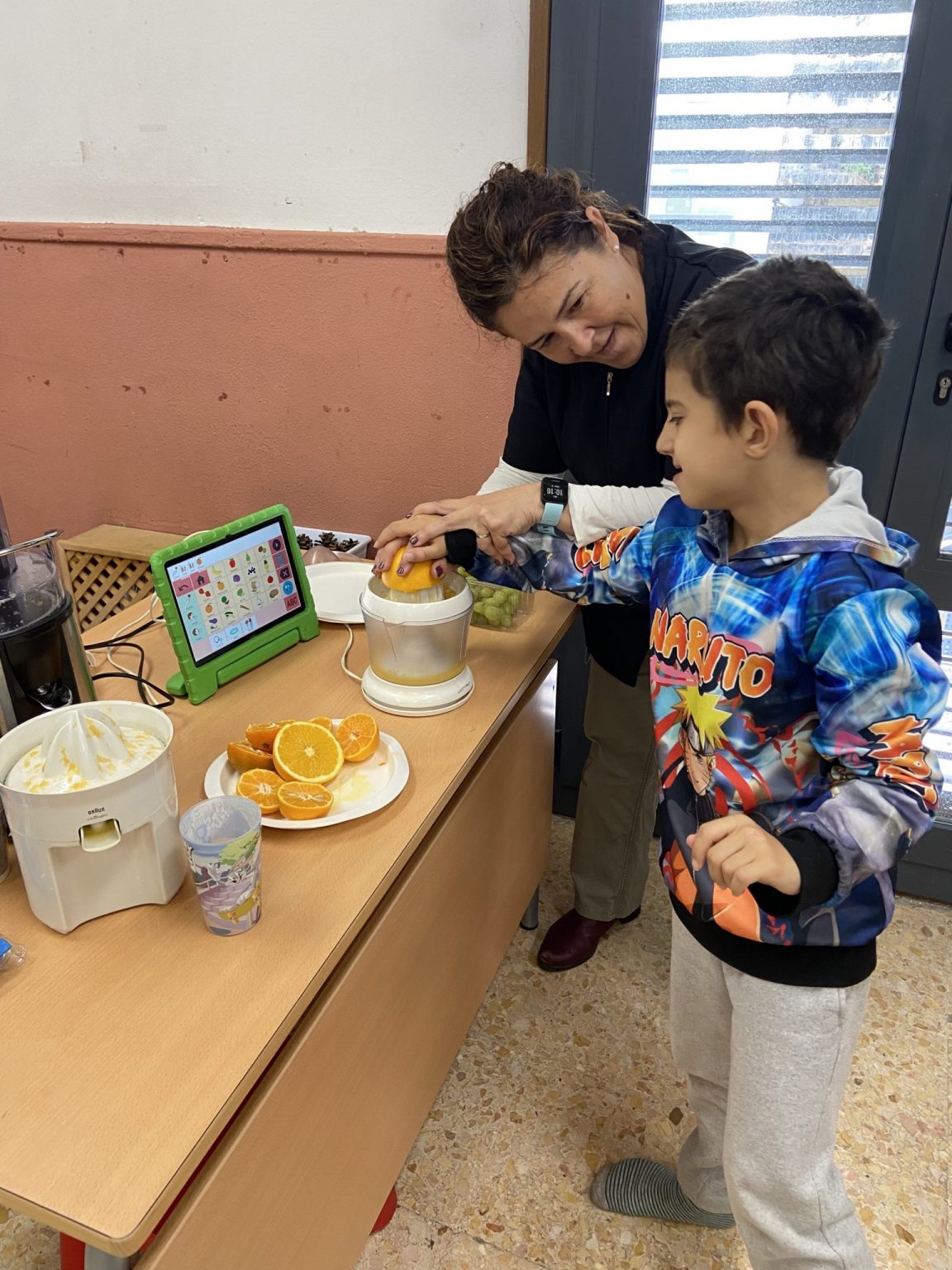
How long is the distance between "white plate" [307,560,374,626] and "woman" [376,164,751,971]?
261mm

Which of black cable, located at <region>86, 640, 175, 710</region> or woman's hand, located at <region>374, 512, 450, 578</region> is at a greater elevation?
woman's hand, located at <region>374, 512, 450, 578</region>

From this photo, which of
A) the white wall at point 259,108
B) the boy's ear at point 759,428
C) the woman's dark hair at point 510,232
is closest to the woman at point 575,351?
the woman's dark hair at point 510,232

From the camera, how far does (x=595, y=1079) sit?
1638 millimetres

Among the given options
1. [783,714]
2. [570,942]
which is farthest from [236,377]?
[783,714]

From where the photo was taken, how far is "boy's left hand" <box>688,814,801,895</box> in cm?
79

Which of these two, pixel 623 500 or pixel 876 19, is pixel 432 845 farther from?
pixel 876 19

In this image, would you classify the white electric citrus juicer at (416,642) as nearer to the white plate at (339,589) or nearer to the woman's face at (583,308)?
the white plate at (339,589)

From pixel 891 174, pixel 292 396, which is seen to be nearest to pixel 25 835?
pixel 292 396

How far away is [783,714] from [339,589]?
95 centimetres

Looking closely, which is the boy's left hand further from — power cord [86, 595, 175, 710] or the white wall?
the white wall

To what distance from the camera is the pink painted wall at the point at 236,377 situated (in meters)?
1.97

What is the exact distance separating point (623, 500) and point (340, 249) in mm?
1100

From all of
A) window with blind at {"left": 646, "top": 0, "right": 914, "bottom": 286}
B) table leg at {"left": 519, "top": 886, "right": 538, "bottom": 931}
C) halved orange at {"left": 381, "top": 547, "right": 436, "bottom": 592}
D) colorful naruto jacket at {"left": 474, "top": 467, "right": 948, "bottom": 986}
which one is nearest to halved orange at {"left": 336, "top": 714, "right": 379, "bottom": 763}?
halved orange at {"left": 381, "top": 547, "right": 436, "bottom": 592}

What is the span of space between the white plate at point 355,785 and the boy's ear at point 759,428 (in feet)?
1.89
